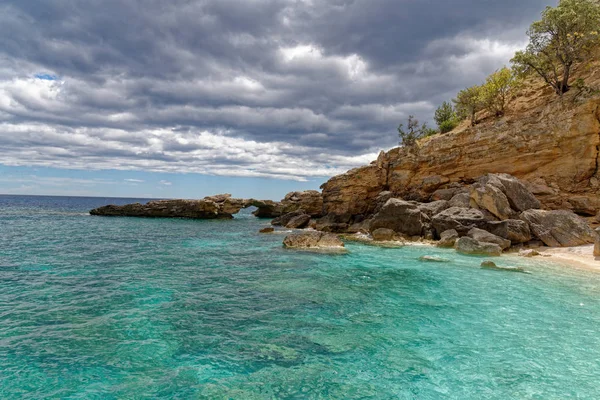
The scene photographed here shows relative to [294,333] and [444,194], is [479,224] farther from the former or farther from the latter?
[294,333]

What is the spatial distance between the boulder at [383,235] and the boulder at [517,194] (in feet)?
35.4

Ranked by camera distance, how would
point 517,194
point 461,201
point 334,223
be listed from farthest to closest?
point 334,223 → point 461,201 → point 517,194

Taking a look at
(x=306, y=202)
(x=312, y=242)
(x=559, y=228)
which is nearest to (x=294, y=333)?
(x=312, y=242)

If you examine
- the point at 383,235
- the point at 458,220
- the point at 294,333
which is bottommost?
the point at 294,333

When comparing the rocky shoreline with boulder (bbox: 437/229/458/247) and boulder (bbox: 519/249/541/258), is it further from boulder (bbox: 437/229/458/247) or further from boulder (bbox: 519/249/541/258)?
Answer: boulder (bbox: 519/249/541/258)

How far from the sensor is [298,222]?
176 feet

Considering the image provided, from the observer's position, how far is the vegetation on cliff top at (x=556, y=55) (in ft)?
110

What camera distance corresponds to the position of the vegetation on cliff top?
33406 millimetres

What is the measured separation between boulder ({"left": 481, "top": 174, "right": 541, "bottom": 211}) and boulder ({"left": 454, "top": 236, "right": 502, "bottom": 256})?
7.62 metres

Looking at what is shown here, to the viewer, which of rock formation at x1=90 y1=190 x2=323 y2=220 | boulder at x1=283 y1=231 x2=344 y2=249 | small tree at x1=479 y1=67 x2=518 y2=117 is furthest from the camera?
rock formation at x1=90 y1=190 x2=323 y2=220

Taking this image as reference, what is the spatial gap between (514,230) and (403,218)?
10379 millimetres

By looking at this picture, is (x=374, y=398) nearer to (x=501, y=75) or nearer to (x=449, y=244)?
(x=449, y=244)

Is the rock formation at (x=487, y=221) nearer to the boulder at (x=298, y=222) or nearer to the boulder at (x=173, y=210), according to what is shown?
the boulder at (x=298, y=222)

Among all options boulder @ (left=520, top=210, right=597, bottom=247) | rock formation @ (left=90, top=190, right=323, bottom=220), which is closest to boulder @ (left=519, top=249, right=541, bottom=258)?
boulder @ (left=520, top=210, right=597, bottom=247)
